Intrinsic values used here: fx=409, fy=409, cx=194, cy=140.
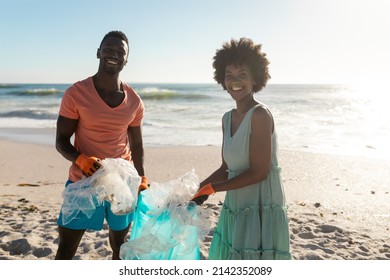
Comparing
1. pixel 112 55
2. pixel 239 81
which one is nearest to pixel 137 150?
pixel 112 55

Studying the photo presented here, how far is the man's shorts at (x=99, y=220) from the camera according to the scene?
96.8 inches

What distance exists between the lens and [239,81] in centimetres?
218

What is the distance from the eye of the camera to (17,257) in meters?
3.72

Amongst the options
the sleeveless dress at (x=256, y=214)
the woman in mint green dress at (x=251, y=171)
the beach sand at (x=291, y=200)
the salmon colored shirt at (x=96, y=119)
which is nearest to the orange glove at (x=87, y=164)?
the salmon colored shirt at (x=96, y=119)

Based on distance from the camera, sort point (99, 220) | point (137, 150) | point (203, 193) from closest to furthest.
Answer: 1. point (203, 193)
2. point (99, 220)
3. point (137, 150)

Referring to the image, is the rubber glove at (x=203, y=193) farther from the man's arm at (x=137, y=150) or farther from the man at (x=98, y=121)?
the man's arm at (x=137, y=150)

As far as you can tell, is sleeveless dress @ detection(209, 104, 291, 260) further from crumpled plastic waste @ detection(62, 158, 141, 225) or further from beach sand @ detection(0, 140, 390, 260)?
beach sand @ detection(0, 140, 390, 260)

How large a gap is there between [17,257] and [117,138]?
6.40ft

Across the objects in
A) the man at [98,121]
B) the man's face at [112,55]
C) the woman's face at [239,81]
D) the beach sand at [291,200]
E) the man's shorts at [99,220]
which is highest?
the man's face at [112,55]

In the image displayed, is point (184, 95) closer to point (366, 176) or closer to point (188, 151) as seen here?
point (188, 151)

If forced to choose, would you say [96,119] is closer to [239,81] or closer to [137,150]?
[137,150]

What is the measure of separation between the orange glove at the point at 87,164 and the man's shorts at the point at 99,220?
270 mm

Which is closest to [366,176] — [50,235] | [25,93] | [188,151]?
[188,151]

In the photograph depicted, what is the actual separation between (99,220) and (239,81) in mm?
1189
